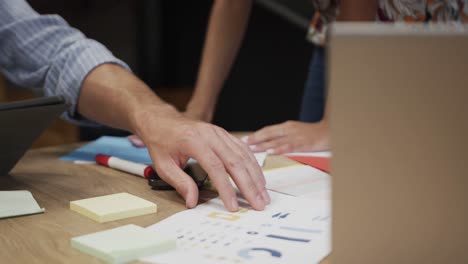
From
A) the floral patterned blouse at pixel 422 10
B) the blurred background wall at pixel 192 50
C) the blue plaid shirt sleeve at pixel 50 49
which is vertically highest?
the floral patterned blouse at pixel 422 10

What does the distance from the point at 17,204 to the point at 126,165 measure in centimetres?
25

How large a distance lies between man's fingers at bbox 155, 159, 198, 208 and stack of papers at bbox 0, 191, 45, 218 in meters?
0.18

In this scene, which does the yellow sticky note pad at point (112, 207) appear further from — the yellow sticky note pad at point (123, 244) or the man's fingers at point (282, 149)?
the man's fingers at point (282, 149)

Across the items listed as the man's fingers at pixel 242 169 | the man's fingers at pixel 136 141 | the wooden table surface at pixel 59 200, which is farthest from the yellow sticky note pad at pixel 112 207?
the man's fingers at pixel 136 141

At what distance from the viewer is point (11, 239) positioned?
78 centimetres

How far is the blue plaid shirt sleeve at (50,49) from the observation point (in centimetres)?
127

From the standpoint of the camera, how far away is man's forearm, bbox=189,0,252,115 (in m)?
1.73

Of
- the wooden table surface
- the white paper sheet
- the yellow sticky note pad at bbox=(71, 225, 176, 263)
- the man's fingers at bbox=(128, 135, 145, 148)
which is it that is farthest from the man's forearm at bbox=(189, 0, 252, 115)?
the yellow sticky note pad at bbox=(71, 225, 176, 263)

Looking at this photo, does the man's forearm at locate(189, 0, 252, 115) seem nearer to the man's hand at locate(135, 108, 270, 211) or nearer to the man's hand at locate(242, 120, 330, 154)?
the man's hand at locate(242, 120, 330, 154)

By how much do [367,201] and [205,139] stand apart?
42 centimetres

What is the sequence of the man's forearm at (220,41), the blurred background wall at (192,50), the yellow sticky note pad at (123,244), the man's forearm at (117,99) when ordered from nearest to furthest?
the yellow sticky note pad at (123,244)
the man's forearm at (117,99)
the man's forearm at (220,41)
the blurred background wall at (192,50)

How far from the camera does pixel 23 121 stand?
963 millimetres

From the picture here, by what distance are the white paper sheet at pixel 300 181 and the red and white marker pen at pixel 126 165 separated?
0.61 feet

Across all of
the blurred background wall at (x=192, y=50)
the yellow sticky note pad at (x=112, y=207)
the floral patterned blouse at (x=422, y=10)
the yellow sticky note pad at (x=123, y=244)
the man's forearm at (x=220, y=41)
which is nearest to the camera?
the yellow sticky note pad at (x=123, y=244)
